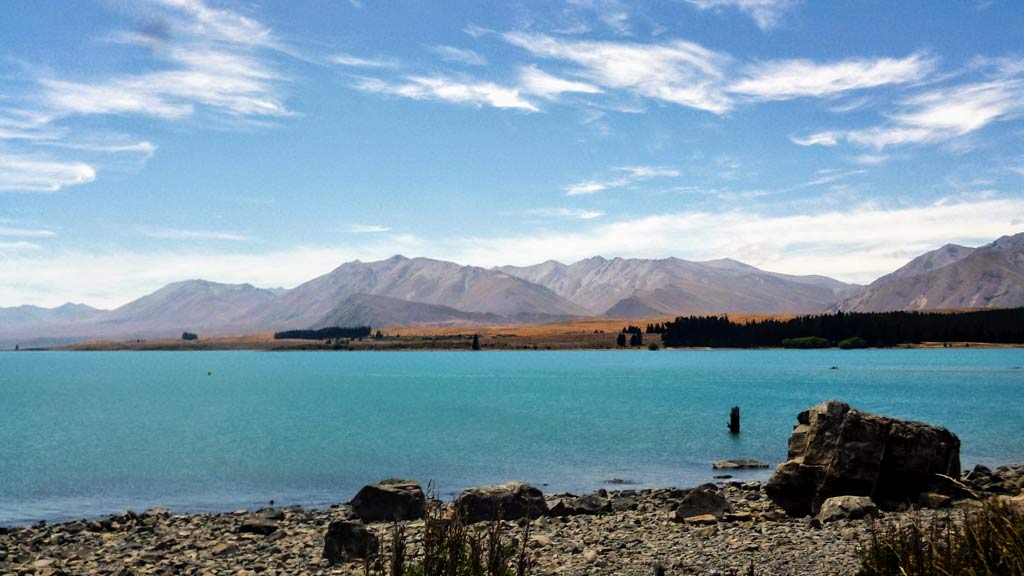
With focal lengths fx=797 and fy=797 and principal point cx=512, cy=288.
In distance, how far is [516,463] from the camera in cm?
4619

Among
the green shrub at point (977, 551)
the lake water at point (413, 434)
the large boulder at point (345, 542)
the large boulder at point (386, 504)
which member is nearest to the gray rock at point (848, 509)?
the green shrub at point (977, 551)

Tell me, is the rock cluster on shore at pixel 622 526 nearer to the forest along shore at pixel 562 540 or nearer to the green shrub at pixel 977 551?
the forest along shore at pixel 562 540

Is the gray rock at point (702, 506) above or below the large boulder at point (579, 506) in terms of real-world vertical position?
above

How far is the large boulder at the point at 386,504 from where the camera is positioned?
29.0 metres

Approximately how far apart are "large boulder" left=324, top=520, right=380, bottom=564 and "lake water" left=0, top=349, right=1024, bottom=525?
570 inches

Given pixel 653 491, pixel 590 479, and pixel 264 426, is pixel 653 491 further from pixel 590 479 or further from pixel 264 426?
pixel 264 426

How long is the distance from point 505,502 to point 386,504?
4511 mm

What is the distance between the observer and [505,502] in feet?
92.3

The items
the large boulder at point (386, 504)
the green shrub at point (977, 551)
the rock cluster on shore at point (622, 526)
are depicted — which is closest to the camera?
the green shrub at point (977, 551)

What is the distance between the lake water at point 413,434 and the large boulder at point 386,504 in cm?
824

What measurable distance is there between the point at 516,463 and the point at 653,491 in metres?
13.3

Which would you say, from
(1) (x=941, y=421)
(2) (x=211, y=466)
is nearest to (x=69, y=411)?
(2) (x=211, y=466)

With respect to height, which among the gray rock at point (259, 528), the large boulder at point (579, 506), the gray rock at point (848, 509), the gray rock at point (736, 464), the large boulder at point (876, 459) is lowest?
the gray rock at point (736, 464)

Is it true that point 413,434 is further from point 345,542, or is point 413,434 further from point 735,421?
point 345,542
